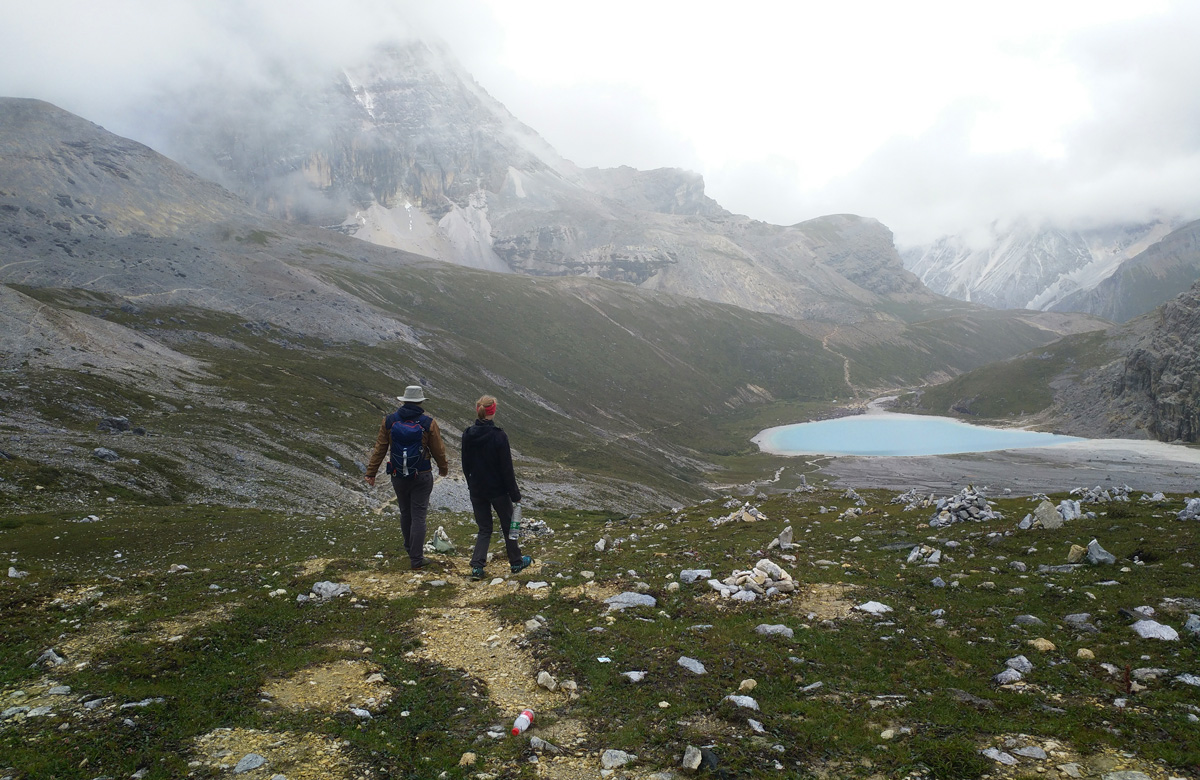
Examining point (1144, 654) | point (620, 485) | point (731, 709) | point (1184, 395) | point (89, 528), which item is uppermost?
point (1184, 395)

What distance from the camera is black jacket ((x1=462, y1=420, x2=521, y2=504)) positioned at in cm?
1577

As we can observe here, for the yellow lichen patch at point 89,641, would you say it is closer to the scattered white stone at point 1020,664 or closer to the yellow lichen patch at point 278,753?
the yellow lichen patch at point 278,753

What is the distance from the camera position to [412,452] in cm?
1647

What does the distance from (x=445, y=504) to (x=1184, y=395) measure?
19630 centimetres

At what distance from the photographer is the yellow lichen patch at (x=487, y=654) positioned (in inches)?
382

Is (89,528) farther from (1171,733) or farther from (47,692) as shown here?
(1171,733)

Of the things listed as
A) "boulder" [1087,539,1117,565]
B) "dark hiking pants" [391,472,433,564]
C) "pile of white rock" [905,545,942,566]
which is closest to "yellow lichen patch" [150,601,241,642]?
"dark hiking pants" [391,472,433,564]

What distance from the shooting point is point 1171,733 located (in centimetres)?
763

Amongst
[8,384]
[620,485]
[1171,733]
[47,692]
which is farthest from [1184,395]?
[8,384]

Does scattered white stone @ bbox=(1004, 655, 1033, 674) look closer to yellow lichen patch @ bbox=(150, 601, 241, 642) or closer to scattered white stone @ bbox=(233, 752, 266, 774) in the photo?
scattered white stone @ bbox=(233, 752, 266, 774)

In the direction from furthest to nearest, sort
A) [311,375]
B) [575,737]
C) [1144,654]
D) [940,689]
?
1. [311,375]
2. [1144,654]
3. [940,689]
4. [575,737]

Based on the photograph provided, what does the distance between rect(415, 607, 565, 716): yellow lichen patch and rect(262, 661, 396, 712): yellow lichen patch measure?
1407mm

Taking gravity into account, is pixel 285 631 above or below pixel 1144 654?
below

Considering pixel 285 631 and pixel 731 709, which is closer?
pixel 731 709
